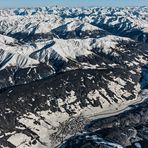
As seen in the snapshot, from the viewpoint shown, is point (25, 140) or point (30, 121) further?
point (30, 121)

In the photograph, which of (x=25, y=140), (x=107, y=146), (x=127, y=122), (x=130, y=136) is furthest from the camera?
(x=127, y=122)

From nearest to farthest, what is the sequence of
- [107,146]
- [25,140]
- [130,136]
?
[107,146], [130,136], [25,140]

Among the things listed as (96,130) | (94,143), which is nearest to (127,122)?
(96,130)

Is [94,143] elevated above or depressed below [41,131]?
above

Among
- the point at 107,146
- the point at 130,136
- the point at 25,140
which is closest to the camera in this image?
the point at 107,146

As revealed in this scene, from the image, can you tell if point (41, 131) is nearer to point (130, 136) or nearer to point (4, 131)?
point (4, 131)

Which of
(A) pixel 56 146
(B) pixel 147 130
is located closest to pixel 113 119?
(B) pixel 147 130

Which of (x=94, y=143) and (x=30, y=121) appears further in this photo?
(x=30, y=121)

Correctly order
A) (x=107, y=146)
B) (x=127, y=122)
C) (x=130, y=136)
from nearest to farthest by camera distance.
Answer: (x=107, y=146), (x=130, y=136), (x=127, y=122)

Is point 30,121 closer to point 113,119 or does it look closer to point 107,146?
point 113,119
